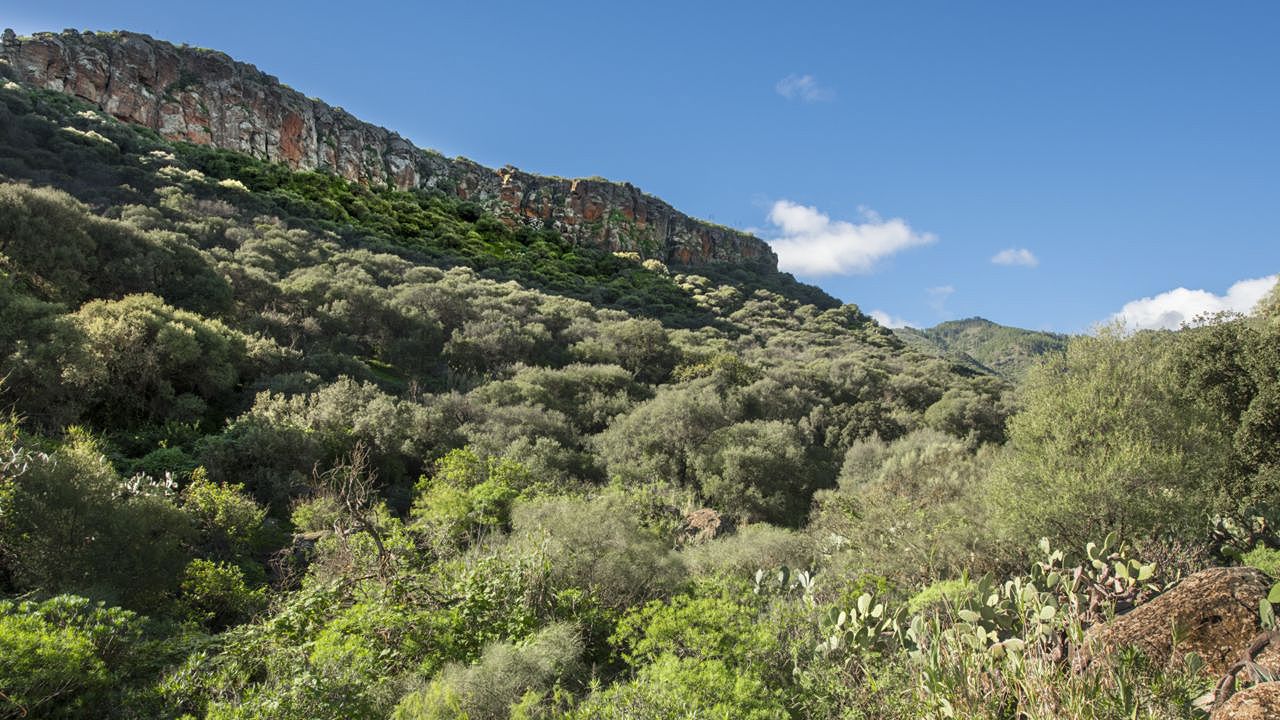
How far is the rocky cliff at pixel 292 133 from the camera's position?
1528 inches

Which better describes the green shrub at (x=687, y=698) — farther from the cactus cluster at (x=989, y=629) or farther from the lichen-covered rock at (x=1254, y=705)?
the lichen-covered rock at (x=1254, y=705)

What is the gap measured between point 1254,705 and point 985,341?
11423cm

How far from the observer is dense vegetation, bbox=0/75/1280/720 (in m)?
4.58

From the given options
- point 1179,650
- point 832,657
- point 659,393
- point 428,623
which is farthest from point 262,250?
point 1179,650

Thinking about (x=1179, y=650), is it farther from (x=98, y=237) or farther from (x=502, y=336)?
(x=98, y=237)

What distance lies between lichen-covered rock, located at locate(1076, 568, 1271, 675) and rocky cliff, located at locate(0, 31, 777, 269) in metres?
53.5

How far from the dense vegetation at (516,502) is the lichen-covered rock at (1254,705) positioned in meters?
0.29

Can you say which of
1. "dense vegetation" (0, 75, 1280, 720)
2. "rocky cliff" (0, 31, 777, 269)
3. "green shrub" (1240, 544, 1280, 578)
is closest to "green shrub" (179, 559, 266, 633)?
"dense vegetation" (0, 75, 1280, 720)

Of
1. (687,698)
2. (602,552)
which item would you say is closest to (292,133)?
(602,552)

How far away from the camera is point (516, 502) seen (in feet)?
30.5

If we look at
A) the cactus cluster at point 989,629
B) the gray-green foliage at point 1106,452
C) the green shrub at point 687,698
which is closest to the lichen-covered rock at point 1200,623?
the cactus cluster at point 989,629

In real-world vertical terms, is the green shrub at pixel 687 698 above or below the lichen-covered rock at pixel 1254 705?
below

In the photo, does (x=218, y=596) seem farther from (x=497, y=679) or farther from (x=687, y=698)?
(x=687, y=698)

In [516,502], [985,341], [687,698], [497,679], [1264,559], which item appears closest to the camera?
[687,698]
